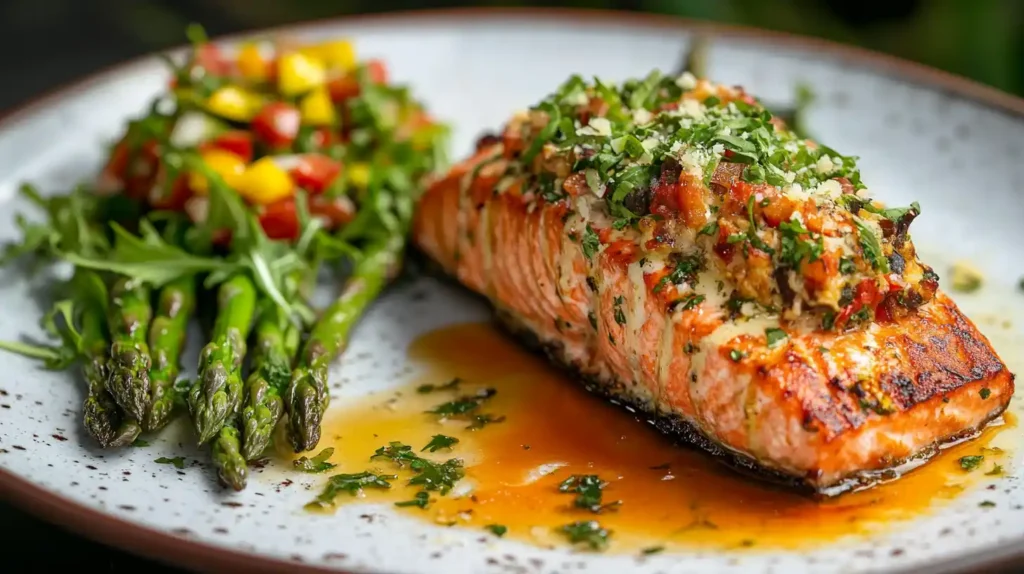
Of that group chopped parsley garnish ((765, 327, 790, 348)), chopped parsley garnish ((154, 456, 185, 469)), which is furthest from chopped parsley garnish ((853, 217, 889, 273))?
chopped parsley garnish ((154, 456, 185, 469))

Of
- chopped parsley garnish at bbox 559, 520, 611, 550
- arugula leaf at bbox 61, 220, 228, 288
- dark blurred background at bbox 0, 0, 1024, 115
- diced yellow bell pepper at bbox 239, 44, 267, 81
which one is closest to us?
chopped parsley garnish at bbox 559, 520, 611, 550

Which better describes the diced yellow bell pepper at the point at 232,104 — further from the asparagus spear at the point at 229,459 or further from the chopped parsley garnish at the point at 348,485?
the chopped parsley garnish at the point at 348,485

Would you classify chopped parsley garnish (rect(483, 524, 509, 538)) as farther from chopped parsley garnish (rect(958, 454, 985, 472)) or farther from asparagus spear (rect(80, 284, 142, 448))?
chopped parsley garnish (rect(958, 454, 985, 472))

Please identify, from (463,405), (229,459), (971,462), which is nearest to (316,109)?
(463,405)

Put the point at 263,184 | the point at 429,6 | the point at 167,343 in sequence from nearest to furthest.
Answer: the point at 167,343, the point at 263,184, the point at 429,6

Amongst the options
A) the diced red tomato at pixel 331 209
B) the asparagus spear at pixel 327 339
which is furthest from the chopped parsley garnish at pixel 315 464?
the diced red tomato at pixel 331 209

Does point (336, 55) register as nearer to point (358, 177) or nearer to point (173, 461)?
point (358, 177)

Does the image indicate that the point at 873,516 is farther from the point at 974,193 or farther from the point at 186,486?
the point at 974,193
